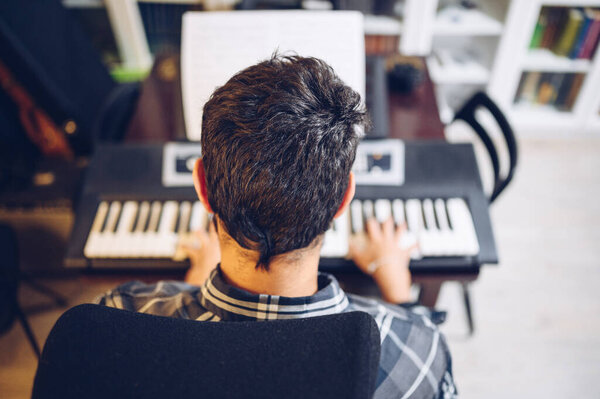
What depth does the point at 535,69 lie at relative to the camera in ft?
7.68

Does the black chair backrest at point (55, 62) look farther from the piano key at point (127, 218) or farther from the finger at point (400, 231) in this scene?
the finger at point (400, 231)

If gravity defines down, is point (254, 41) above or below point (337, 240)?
above

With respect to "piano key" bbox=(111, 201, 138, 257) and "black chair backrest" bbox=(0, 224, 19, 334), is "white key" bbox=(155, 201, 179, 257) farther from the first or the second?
"black chair backrest" bbox=(0, 224, 19, 334)

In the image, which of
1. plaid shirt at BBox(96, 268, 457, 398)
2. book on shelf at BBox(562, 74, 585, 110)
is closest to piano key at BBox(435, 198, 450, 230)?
plaid shirt at BBox(96, 268, 457, 398)

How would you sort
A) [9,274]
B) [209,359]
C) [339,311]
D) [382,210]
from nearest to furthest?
1. [209,359]
2. [339,311]
3. [382,210]
4. [9,274]

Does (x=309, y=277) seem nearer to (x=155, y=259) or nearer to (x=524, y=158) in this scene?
(x=155, y=259)

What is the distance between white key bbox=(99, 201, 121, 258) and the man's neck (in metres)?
0.57

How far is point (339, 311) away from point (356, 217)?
0.50 meters

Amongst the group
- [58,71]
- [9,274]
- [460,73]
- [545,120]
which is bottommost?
[545,120]

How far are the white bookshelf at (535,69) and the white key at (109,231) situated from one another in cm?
217

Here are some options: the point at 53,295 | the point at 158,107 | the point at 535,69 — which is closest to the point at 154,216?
the point at 158,107

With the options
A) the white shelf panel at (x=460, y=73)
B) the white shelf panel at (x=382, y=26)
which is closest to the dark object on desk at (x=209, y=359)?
the white shelf panel at (x=382, y=26)

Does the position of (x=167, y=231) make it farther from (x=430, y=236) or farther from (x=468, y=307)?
(x=468, y=307)

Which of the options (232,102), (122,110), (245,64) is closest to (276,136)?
(232,102)
